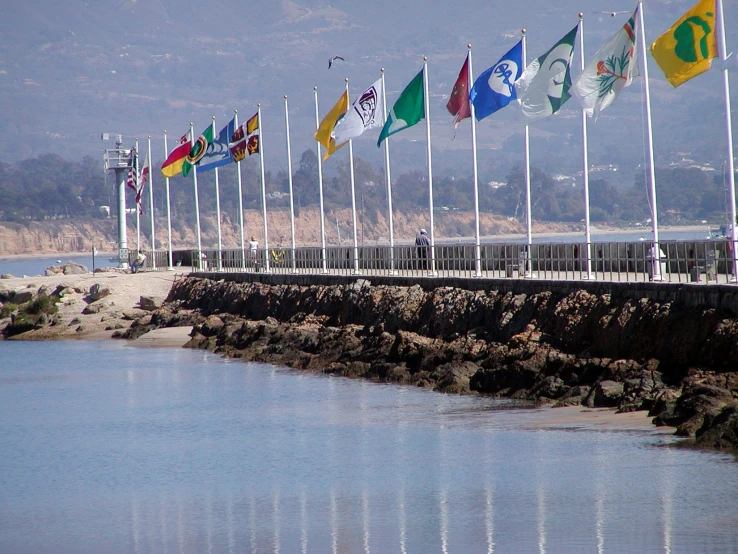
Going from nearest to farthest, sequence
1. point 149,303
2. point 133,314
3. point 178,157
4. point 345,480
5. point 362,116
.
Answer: point 345,480, point 362,116, point 133,314, point 178,157, point 149,303

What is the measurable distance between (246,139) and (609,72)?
18.6 meters

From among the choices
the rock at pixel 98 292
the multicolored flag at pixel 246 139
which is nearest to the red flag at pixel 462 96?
the multicolored flag at pixel 246 139

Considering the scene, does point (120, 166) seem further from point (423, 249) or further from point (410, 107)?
point (410, 107)

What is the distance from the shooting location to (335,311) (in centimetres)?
3394

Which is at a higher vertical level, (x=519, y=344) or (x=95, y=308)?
(x=95, y=308)

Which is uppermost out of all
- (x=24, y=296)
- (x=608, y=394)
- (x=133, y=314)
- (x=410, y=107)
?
(x=410, y=107)

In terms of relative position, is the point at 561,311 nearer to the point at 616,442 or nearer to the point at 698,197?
the point at 616,442

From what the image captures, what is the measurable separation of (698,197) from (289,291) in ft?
496

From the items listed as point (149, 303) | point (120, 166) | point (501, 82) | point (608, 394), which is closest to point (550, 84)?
point (501, 82)

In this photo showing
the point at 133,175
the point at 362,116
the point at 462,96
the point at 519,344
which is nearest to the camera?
the point at 519,344

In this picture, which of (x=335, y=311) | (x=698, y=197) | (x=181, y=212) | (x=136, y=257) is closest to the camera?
(x=335, y=311)

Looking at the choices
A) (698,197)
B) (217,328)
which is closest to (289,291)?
(217,328)

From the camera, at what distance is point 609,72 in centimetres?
2248

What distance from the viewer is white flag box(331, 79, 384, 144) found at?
30.8 metres
